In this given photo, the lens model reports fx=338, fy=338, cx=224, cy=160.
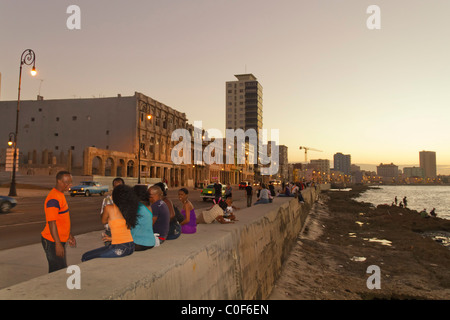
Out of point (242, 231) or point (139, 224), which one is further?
point (242, 231)

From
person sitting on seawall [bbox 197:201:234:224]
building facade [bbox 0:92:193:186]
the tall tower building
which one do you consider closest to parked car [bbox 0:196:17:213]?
person sitting on seawall [bbox 197:201:234:224]

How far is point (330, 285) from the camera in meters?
10.9

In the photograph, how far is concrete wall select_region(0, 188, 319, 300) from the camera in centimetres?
322

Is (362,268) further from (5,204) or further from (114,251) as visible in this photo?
(5,204)

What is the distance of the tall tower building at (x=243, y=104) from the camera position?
166875mm

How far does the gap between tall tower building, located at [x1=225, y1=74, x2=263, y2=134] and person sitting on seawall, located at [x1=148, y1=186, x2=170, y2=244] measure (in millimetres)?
159990

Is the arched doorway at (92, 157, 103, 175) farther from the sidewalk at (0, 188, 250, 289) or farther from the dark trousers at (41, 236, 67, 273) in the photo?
the dark trousers at (41, 236, 67, 273)

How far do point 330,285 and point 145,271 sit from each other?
873 cm

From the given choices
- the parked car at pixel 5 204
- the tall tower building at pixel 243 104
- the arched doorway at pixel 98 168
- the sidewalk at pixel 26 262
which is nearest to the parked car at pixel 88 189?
the arched doorway at pixel 98 168

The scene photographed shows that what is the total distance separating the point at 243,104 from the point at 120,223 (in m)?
167
